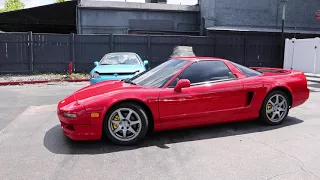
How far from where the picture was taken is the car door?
486 centimetres

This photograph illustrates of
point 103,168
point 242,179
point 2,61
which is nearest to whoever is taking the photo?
point 242,179

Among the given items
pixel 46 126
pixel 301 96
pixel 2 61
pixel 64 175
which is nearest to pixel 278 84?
pixel 301 96

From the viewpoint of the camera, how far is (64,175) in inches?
145

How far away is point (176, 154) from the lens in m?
4.37

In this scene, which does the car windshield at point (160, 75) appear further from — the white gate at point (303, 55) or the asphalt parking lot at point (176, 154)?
the white gate at point (303, 55)

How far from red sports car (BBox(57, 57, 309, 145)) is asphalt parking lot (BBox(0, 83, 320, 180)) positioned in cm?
27

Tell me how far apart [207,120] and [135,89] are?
4.28 ft

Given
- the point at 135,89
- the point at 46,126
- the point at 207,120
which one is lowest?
the point at 46,126

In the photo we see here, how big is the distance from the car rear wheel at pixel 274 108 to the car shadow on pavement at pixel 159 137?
133 millimetres

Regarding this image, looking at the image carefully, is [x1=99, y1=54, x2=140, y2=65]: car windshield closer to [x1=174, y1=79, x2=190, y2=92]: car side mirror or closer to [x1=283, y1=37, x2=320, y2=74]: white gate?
[x1=174, y1=79, x2=190, y2=92]: car side mirror

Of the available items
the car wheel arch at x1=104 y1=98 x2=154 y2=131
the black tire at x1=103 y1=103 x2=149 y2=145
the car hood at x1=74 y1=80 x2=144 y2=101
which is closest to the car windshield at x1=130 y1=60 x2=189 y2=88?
the car hood at x1=74 y1=80 x2=144 y2=101

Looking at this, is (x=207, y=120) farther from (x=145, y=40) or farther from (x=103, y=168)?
(x=145, y=40)

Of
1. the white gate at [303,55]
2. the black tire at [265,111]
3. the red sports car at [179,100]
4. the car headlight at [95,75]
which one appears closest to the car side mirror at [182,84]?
the red sports car at [179,100]

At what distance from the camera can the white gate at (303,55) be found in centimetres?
1703
